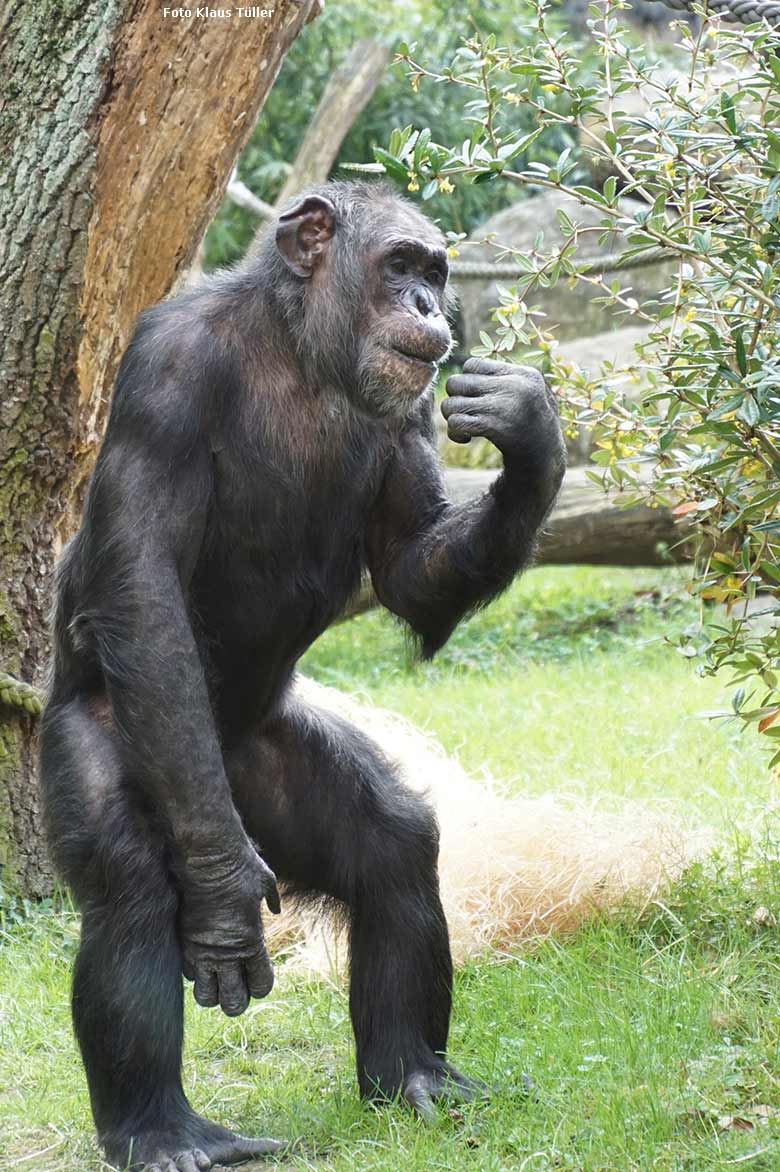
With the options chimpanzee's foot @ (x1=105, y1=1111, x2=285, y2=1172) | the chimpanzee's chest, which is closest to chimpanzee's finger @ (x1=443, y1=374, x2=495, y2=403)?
the chimpanzee's chest

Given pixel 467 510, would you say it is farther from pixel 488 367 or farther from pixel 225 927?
pixel 225 927

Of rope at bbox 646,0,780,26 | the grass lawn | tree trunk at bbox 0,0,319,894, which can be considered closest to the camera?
the grass lawn

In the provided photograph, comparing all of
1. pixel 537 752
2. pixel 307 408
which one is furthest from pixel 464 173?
pixel 537 752

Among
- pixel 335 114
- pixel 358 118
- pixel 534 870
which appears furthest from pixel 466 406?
pixel 358 118

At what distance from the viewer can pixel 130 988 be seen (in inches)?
130

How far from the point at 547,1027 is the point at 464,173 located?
2206 mm

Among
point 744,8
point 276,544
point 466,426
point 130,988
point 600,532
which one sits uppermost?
point 744,8

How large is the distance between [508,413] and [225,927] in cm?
131

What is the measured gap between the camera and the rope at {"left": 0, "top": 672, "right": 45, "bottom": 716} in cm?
511

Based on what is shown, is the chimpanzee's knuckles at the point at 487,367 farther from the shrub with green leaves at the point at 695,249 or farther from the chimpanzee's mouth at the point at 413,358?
the shrub with green leaves at the point at 695,249

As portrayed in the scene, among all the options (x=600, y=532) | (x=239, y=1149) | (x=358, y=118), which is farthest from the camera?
(x=358, y=118)

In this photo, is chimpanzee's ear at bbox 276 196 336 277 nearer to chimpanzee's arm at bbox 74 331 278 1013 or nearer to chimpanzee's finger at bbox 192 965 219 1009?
chimpanzee's arm at bbox 74 331 278 1013

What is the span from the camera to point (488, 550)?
375cm

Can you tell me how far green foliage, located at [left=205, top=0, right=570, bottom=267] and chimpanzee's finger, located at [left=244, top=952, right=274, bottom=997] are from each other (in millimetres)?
12130
